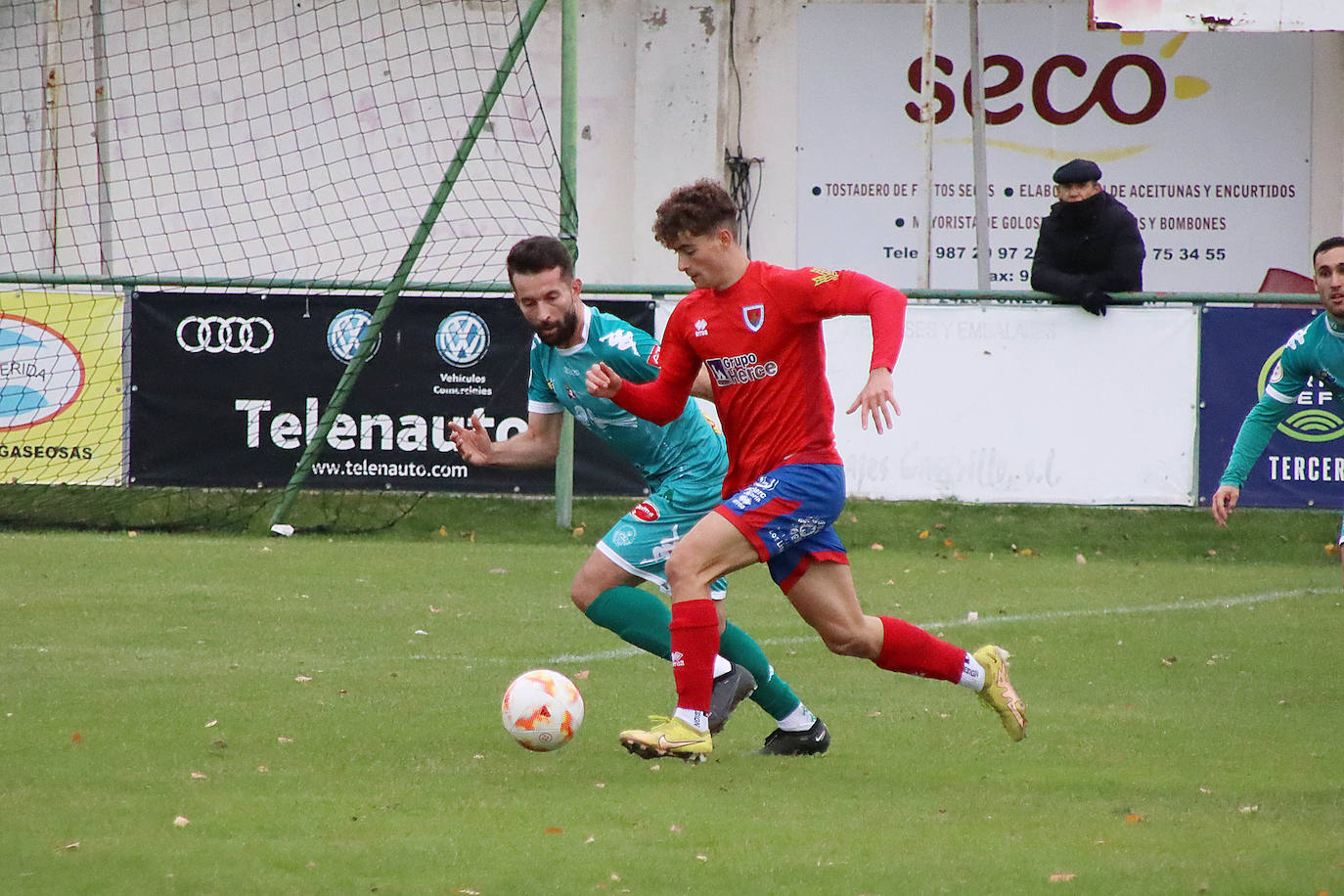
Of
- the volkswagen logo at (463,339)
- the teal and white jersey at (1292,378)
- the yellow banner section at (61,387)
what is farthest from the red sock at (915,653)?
the yellow banner section at (61,387)

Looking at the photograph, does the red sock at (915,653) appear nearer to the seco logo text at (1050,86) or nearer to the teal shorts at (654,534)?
the teal shorts at (654,534)

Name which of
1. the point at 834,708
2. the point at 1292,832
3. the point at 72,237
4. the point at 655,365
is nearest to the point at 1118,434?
the point at 834,708

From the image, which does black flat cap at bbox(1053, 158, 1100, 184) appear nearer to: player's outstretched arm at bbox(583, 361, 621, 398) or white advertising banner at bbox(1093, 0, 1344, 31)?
white advertising banner at bbox(1093, 0, 1344, 31)

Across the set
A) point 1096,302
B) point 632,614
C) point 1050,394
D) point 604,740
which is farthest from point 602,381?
point 1096,302

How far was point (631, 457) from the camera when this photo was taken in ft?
22.2

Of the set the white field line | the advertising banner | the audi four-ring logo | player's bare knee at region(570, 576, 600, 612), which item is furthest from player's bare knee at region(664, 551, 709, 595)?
the audi four-ring logo

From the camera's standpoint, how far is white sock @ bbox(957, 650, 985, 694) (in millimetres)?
6000

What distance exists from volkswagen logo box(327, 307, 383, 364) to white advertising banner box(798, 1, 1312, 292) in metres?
6.95

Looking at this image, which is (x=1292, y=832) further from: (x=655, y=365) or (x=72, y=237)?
(x=72, y=237)

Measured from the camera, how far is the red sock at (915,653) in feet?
19.4

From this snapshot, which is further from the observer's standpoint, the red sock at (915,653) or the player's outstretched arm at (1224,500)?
the player's outstretched arm at (1224,500)

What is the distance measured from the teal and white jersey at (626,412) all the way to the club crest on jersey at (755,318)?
711 millimetres

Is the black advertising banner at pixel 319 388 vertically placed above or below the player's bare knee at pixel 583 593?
above

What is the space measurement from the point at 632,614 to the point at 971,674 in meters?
1.25
